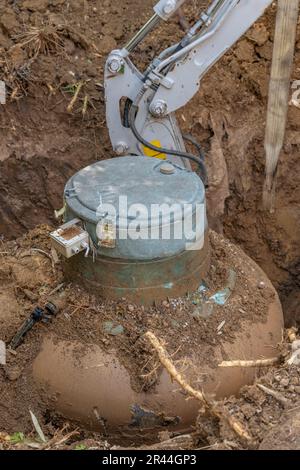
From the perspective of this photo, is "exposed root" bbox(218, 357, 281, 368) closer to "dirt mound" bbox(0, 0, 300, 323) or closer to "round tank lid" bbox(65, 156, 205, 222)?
"round tank lid" bbox(65, 156, 205, 222)

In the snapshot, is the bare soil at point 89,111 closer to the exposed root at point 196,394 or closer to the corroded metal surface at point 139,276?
the corroded metal surface at point 139,276

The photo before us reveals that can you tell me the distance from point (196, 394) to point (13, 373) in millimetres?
918

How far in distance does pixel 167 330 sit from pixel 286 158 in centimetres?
215

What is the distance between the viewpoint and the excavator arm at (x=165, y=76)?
3805mm

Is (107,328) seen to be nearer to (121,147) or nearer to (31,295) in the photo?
(31,295)

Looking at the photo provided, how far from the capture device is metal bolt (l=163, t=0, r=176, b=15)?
3680mm

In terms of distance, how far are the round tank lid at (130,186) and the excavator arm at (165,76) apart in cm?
53

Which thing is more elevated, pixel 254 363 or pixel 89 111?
pixel 89 111

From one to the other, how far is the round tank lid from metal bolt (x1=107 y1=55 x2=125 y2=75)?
0.69m

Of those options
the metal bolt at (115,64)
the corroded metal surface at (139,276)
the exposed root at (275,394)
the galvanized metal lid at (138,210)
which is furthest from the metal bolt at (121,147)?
the exposed root at (275,394)

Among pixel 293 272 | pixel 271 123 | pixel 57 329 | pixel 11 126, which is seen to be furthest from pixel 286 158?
pixel 57 329

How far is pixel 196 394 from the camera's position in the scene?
2822 mm

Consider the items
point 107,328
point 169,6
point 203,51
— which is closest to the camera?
point 107,328

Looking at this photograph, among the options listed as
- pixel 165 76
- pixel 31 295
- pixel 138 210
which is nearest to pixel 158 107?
pixel 165 76
